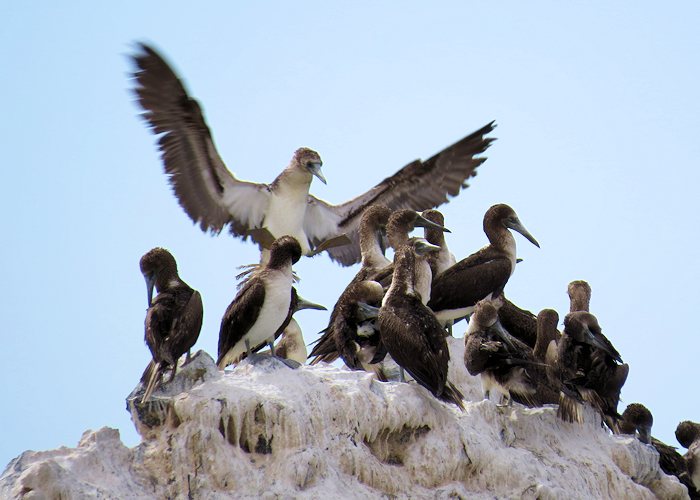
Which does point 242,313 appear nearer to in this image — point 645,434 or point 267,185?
point 645,434

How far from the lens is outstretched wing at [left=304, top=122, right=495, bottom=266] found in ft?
68.8

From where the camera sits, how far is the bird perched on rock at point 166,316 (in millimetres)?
12656

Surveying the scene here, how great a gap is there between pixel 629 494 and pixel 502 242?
3.86m

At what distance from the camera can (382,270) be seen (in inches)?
656

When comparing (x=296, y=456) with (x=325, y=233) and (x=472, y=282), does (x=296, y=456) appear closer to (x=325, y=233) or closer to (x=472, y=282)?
(x=472, y=282)

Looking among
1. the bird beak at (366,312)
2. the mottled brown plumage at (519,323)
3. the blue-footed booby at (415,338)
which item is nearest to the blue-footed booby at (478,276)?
the mottled brown plumage at (519,323)

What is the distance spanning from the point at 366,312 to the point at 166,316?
246 cm

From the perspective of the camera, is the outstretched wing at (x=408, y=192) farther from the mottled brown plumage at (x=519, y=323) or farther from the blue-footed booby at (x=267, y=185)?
the mottled brown plumage at (x=519, y=323)

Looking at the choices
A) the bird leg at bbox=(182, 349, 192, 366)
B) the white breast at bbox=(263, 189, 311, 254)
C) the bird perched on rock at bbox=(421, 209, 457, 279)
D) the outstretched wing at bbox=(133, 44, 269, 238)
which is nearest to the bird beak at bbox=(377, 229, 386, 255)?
the bird perched on rock at bbox=(421, 209, 457, 279)

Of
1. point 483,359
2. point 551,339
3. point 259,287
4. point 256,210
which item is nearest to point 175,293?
point 259,287

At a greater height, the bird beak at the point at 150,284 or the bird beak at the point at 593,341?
the bird beak at the point at 150,284

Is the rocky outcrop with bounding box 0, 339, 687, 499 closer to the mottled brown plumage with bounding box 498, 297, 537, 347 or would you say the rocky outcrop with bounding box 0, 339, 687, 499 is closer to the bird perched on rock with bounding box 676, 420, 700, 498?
the bird perched on rock with bounding box 676, 420, 700, 498

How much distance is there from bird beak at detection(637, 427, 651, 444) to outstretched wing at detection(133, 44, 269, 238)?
5.96 meters

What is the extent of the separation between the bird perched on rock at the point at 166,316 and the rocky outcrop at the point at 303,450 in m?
0.17
